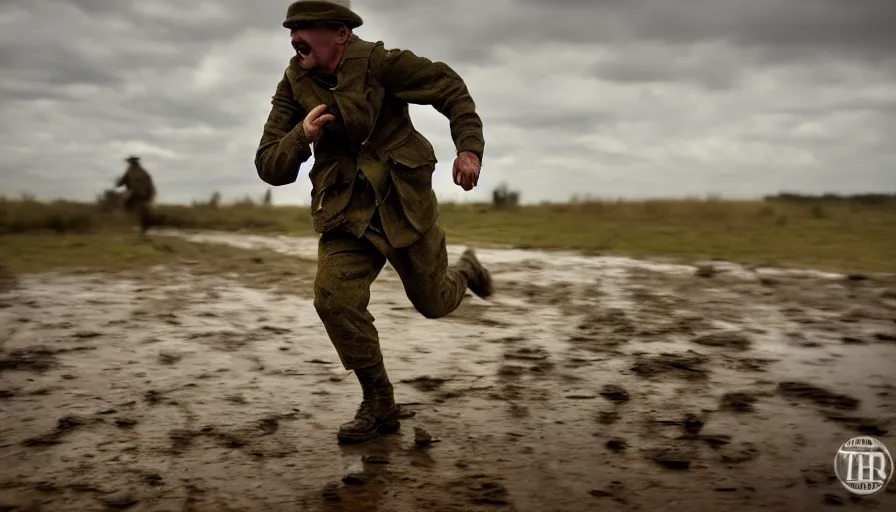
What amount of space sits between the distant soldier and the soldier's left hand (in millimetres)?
18224

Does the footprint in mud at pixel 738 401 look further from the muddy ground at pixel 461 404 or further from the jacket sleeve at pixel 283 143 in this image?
the jacket sleeve at pixel 283 143

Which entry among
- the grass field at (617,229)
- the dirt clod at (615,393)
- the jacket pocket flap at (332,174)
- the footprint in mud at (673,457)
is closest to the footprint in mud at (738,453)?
the footprint in mud at (673,457)

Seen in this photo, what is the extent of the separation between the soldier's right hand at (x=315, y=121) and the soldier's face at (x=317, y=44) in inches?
12.3

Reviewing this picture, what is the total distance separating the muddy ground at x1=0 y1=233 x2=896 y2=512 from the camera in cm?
344

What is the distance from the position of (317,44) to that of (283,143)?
498 millimetres

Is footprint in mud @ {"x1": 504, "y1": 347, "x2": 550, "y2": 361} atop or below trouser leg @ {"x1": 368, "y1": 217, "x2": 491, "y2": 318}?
below

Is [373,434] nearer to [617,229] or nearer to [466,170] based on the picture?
[466,170]

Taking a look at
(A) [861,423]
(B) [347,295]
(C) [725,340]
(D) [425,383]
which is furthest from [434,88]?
(C) [725,340]

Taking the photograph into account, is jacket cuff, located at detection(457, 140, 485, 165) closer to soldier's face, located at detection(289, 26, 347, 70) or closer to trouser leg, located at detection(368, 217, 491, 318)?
trouser leg, located at detection(368, 217, 491, 318)

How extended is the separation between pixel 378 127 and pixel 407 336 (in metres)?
2.70

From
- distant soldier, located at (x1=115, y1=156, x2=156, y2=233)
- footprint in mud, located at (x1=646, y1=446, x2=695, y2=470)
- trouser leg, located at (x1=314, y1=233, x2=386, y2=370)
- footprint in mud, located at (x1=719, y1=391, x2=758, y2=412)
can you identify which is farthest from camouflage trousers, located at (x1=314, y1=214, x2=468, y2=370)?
distant soldier, located at (x1=115, y1=156, x2=156, y2=233)

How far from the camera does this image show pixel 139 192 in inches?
830

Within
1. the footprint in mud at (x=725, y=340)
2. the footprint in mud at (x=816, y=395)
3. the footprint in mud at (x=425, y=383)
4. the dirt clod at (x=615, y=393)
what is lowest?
the footprint in mud at (x=425, y=383)

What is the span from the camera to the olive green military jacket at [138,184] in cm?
2106
